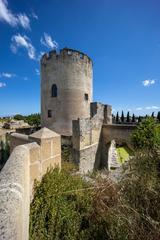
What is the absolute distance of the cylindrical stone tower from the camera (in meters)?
14.5

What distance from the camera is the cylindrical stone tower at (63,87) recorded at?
14531mm

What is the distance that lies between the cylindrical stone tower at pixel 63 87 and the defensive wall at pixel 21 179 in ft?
33.3

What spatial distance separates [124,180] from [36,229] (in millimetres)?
1933

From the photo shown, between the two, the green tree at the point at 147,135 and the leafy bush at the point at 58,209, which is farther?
the green tree at the point at 147,135

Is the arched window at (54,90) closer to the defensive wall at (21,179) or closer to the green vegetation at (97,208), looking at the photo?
the defensive wall at (21,179)

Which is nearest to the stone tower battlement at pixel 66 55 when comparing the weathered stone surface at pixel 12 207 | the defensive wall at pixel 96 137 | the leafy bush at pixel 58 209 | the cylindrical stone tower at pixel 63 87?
the cylindrical stone tower at pixel 63 87

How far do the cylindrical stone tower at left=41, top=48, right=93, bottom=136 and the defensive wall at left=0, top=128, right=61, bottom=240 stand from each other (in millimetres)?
10141

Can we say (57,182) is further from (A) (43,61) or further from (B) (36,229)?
(A) (43,61)

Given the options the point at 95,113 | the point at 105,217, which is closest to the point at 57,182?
the point at 105,217

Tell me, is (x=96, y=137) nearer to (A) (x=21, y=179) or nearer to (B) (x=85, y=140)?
(B) (x=85, y=140)

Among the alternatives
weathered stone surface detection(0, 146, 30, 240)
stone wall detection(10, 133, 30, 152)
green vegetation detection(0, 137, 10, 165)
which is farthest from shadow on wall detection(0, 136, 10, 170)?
weathered stone surface detection(0, 146, 30, 240)

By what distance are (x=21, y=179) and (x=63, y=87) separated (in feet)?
43.4

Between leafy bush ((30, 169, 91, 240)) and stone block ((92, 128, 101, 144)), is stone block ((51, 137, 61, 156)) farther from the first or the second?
stone block ((92, 128, 101, 144))

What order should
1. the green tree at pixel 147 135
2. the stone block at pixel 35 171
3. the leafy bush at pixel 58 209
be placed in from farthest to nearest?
the green tree at pixel 147 135, the stone block at pixel 35 171, the leafy bush at pixel 58 209
